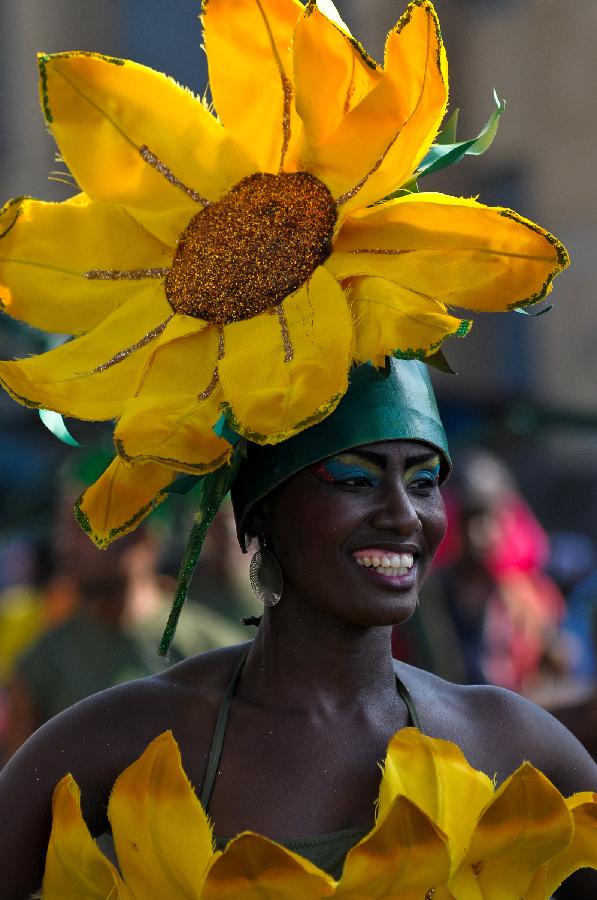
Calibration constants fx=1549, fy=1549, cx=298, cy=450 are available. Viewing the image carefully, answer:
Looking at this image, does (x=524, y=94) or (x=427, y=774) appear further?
(x=524, y=94)

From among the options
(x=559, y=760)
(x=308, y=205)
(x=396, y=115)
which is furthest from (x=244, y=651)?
(x=396, y=115)

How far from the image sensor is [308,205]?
238 centimetres

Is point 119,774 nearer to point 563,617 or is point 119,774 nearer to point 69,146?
point 69,146

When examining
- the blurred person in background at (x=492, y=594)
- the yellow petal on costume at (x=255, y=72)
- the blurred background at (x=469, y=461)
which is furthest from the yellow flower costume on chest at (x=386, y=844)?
the blurred person in background at (x=492, y=594)

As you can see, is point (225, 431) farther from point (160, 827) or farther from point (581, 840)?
point (581, 840)

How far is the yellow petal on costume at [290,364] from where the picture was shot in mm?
Answer: 2262

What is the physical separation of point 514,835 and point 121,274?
1.06 meters

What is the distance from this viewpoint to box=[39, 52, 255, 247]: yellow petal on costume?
7.80 feet

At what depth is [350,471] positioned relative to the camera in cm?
242

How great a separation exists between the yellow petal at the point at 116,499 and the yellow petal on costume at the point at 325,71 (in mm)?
601

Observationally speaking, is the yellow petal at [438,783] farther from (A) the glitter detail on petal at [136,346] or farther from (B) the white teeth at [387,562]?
(A) the glitter detail on petal at [136,346]

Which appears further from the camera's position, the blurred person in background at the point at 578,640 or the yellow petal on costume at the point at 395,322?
the blurred person in background at the point at 578,640

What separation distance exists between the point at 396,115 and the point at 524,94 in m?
10.7

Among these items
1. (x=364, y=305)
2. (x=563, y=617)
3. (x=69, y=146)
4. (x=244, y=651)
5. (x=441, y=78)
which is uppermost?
(x=69, y=146)
